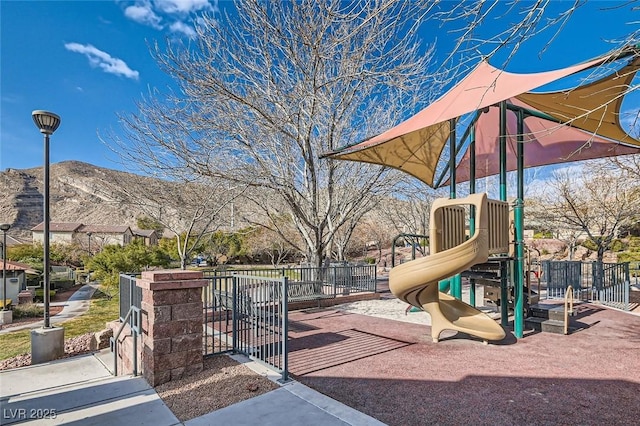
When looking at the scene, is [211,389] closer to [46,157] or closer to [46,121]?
[46,157]

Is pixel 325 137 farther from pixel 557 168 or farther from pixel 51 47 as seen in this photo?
pixel 557 168

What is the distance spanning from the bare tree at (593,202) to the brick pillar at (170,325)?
522 inches

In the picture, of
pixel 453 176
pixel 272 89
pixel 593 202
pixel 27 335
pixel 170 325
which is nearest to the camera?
pixel 170 325

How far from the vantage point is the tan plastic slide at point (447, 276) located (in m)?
5.40

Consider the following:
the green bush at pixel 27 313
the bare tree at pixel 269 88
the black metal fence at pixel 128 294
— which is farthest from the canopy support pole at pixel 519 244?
the green bush at pixel 27 313

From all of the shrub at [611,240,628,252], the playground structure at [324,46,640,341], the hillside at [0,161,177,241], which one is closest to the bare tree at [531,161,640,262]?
the playground structure at [324,46,640,341]

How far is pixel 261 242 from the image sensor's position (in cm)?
2975

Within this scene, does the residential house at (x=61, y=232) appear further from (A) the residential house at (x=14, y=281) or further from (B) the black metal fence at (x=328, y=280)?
(B) the black metal fence at (x=328, y=280)

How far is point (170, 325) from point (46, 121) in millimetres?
5016

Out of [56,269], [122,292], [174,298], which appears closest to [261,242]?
[56,269]

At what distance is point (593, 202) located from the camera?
1493cm

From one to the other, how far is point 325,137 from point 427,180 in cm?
338

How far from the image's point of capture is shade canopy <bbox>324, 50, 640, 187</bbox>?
5.21 metres

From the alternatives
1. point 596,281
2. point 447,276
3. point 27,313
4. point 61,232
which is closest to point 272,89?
point 447,276
